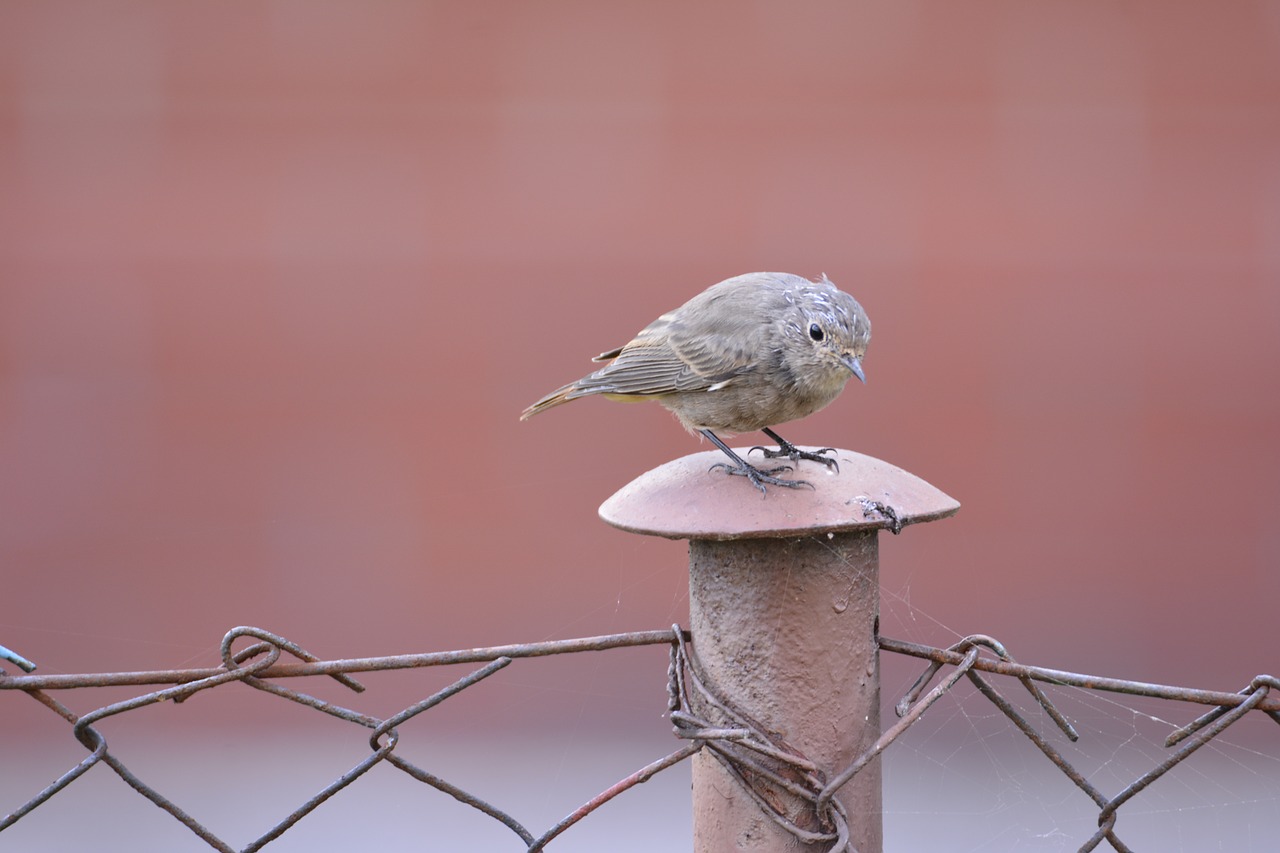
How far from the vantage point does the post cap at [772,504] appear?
1216mm

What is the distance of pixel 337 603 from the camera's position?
4090mm

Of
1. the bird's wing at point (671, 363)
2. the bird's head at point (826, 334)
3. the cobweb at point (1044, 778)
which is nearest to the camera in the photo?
the bird's head at point (826, 334)

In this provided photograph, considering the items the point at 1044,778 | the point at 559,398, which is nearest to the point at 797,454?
the point at 559,398

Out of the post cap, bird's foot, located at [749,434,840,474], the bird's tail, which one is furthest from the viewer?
the bird's tail

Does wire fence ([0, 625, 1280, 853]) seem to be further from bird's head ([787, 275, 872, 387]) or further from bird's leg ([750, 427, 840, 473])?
bird's head ([787, 275, 872, 387])

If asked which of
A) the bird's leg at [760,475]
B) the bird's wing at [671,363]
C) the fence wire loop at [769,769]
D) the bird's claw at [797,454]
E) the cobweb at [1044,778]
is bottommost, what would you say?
the cobweb at [1044,778]

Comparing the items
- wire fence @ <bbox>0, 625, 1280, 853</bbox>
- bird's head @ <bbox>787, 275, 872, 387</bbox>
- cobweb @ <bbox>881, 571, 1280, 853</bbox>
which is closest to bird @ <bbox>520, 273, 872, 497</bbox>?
bird's head @ <bbox>787, 275, 872, 387</bbox>

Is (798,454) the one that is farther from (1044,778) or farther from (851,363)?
(1044,778)

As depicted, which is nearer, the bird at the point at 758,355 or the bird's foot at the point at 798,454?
A: the bird's foot at the point at 798,454

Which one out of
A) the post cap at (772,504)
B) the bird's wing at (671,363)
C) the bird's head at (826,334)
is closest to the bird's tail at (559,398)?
the bird's wing at (671,363)

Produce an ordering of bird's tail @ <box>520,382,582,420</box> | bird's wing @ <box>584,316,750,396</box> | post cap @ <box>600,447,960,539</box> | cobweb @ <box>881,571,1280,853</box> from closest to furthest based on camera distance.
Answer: post cap @ <box>600,447,960,539</box>, bird's wing @ <box>584,316,750,396</box>, bird's tail @ <box>520,382,582,420</box>, cobweb @ <box>881,571,1280,853</box>

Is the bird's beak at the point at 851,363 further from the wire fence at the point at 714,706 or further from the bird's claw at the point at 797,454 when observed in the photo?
the wire fence at the point at 714,706

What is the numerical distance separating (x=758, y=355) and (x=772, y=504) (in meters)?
0.94

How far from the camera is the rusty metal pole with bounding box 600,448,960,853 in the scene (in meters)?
1.27
